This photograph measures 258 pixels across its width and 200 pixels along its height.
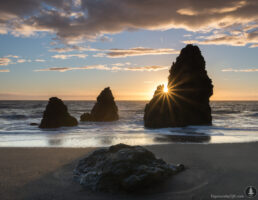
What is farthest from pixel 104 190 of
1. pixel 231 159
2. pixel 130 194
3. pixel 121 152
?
pixel 231 159

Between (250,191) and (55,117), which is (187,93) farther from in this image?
(250,191)

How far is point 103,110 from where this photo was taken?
36.8m

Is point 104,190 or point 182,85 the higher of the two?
point 182,85

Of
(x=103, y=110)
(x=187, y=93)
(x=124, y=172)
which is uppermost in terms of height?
(x=187, y=93)

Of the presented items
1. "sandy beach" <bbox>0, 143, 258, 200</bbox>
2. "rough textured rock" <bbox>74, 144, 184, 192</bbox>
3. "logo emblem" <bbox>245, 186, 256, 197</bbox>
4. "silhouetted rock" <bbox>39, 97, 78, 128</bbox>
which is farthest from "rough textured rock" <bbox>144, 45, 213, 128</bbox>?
"logo emblem" <bbox>245, 186, 256, 197</bbox>

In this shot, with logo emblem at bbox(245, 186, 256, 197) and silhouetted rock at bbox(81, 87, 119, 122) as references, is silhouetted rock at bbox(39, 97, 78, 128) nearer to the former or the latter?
silhouetted rock at bbox(81, 87, 119, 122)

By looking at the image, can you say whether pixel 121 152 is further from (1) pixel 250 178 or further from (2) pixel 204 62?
(2) pixel 204 62

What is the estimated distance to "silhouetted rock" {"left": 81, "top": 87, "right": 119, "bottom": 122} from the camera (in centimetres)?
3578

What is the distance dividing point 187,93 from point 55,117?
16421mm

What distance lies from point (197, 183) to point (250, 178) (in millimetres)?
1592

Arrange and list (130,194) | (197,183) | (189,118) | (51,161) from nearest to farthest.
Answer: (130,194)
(197,183)
(51,161)
(189,118)

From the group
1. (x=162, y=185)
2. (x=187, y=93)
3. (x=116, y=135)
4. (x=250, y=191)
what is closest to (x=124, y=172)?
(x=162, y=185)

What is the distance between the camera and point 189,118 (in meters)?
26.7

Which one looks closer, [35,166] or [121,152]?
[121,152]
